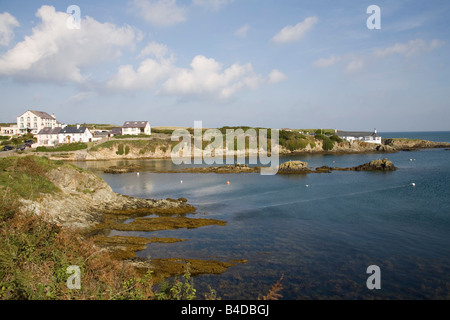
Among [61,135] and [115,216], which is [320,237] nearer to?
[115,216]

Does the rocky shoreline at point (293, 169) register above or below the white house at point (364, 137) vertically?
below

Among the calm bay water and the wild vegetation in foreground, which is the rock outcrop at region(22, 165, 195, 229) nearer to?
the calm bay water

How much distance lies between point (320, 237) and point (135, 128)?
99.9 metres

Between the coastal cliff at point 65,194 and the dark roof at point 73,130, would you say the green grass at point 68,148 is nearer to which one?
the dark roof at point 73,130

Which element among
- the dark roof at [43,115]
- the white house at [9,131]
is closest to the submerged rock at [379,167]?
the dark roof at [43,115]

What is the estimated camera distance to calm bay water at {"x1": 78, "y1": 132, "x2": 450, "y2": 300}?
16.9 meters

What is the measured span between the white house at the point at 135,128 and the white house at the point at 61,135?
1364 centimetres

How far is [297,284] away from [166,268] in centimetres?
759

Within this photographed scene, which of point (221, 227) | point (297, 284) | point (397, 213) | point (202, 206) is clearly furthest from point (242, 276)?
point (397, 213)

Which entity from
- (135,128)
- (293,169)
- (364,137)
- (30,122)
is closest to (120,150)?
(135,128)

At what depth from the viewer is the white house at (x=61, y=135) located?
3846 inches

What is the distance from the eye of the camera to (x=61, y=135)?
99812mm
